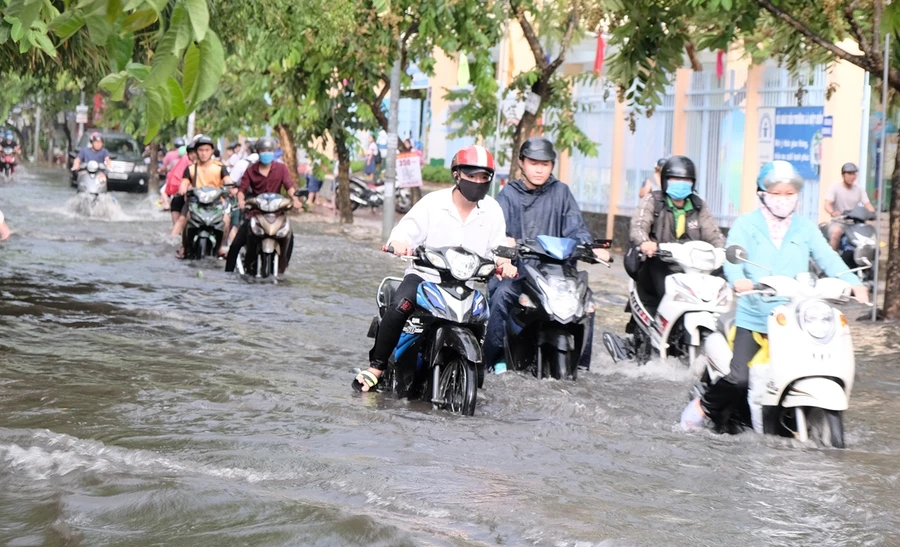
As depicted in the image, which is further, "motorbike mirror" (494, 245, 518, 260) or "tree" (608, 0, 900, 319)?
"tree" (608, 0, 900, 319)

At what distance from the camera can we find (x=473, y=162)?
7762mm

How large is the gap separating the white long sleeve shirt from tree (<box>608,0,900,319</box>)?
15.3ft

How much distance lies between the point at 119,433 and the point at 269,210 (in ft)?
27.5

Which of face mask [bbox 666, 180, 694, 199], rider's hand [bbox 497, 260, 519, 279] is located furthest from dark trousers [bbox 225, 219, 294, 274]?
rider's hand [bbox 497, 260, 519, 279]

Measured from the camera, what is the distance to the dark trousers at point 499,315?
8.77 m

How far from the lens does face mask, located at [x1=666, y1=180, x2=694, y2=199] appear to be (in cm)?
971

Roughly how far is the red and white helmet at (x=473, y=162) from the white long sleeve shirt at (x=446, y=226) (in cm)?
23

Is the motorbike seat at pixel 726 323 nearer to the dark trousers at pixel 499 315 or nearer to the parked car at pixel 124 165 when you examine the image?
the dark trousers at pixel 499 315

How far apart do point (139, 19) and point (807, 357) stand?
4.40m

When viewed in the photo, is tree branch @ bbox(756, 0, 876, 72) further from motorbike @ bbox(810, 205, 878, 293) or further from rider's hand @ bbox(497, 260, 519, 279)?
rider's hand @ bbox(497, 260, 519, 279)

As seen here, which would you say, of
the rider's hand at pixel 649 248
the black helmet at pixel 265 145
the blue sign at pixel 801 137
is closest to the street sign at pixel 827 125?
the blue sign at pixel 801 137

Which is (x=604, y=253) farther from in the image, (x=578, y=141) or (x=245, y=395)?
(x=578, y=141)

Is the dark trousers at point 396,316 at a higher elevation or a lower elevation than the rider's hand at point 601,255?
lower

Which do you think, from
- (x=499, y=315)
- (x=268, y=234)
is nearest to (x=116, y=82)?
(x=499, y=315)
